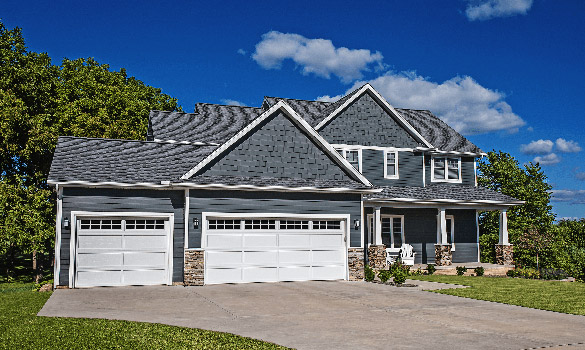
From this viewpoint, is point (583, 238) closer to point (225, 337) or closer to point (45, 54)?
point (225, 337)

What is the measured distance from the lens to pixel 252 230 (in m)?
20.5

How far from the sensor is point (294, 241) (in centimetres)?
2112

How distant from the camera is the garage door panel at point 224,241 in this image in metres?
19.9

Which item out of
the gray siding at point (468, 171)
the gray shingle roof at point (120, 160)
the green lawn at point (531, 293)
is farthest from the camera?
the gray siding at point (468, 171)

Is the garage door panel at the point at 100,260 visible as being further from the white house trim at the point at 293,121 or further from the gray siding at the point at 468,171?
the gray siding at the point at 468,171

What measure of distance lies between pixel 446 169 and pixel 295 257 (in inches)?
524

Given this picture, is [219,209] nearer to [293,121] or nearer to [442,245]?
[293,121]

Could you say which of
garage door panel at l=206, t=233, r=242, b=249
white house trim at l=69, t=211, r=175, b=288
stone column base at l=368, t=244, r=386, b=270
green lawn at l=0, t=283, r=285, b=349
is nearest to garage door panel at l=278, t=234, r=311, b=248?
garage door panel at l=206, t=233, r=242, b=249

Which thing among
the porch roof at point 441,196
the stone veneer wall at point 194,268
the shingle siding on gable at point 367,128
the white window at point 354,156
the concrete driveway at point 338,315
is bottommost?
the concrete driveway at point 338,315

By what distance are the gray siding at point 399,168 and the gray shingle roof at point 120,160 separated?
8.71m

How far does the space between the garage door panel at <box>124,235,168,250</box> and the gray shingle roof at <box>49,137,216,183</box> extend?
6.75ft

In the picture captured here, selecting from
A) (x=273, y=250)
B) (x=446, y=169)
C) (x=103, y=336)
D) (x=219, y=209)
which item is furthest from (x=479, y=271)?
(x=103, y=336)

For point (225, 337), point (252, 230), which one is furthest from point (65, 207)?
point (225, 337)

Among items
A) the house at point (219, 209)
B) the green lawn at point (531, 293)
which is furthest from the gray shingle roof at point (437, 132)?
the green lawn at point (531, 293)
